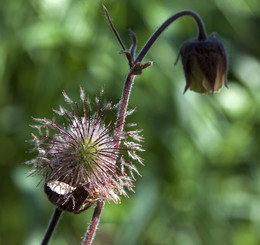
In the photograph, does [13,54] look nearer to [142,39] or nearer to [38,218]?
[142,39]

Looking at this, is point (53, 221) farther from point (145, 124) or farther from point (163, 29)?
point (145, 124)

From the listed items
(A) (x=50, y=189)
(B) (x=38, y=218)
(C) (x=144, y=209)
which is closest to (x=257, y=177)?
(C) (x=144, y=209)

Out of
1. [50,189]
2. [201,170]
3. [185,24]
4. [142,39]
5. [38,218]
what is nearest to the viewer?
[50,189]

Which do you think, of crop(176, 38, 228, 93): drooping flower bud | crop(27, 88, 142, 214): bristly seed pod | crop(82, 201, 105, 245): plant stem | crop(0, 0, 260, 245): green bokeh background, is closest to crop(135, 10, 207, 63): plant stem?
crop(176, 38, 228, 93): drooping flower bud

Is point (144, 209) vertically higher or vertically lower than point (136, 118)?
lower

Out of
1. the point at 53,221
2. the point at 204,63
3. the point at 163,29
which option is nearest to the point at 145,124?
the point at 204,63

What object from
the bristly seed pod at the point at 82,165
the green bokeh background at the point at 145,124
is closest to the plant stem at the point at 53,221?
the bristly seed pod at the point at 82,165

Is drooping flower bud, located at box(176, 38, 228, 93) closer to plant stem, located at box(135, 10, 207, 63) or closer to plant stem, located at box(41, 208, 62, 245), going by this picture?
plant stem, located at box(135, 10, 207, 63)
